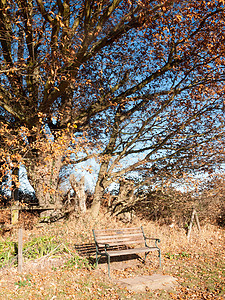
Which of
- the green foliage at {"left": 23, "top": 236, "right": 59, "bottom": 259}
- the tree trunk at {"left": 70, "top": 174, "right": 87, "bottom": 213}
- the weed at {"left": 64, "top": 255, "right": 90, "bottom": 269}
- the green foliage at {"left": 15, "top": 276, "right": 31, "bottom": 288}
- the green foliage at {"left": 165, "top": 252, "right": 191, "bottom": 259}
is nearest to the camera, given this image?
the green foliage at {"left": 15, "top": 276, "right": 31, "bottom": 288}

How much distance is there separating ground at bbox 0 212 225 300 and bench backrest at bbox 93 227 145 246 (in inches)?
20.7

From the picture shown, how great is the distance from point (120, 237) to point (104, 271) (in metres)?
1.08

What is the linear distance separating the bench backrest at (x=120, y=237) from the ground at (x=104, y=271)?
1.72 ft

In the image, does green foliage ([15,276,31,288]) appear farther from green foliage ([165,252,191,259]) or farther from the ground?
green foliage ([165,252,191,259])

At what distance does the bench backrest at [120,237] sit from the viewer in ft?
23.1

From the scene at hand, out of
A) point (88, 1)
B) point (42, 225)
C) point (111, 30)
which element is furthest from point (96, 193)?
point (88, 1)

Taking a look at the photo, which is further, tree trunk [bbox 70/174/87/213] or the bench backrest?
tree trunk [bbox 70/174/87/213]

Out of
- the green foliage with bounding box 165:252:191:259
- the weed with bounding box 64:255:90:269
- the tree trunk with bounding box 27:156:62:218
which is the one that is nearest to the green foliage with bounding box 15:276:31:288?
the weed with bounding box 64:255:90:269

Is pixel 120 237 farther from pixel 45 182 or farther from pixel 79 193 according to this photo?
pixel 45 182

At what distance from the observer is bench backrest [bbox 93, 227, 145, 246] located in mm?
7053

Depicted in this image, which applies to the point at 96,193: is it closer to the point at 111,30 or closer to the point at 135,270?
the point at 135,270

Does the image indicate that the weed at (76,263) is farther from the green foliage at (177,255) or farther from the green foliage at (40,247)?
the green foliage at (177,255)

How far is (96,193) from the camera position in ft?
32.9

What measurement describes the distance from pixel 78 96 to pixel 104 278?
22.2ft
